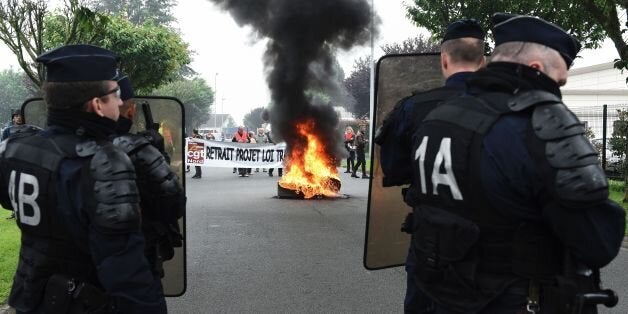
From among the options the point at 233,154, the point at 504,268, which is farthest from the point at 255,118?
the point at 504,268

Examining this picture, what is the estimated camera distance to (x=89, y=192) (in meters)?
1.97

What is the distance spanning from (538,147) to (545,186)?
121mm

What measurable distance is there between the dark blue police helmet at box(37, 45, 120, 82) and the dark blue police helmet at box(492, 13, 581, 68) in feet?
4.67

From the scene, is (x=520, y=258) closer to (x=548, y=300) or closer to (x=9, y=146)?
(x=548, y=300)

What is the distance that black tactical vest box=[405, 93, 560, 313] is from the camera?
6.20 ft

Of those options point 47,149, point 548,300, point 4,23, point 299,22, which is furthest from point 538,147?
point 299,22

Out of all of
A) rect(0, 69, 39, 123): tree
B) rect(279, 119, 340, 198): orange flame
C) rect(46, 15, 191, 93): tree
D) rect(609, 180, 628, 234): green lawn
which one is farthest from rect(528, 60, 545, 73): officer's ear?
rect(0, 69, 39, 123): tree

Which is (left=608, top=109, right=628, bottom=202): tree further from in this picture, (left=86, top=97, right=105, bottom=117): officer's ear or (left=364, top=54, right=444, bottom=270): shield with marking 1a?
(left=86, top=97, right=105, bottom=117): officer's ear

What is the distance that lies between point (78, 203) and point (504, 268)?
4.66ft

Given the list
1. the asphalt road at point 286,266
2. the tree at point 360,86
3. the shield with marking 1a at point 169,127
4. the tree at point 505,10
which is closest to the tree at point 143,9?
the tree at point 360,86

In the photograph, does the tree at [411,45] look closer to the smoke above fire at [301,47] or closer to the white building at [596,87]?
the white building at [596,87]

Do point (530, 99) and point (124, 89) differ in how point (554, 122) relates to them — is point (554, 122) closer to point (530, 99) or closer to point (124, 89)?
point (530, 99)

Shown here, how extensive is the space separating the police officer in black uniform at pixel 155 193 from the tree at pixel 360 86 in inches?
1552

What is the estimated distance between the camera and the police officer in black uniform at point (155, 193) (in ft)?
7.94
